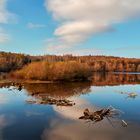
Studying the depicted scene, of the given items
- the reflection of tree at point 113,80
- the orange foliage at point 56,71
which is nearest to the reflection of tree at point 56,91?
the reflection of tree at point 113,80

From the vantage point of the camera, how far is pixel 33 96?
3569 cm

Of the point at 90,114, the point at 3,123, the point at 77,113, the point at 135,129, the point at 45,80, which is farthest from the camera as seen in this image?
the point at 45,80

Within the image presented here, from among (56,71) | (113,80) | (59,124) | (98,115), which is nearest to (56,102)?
(98,115)

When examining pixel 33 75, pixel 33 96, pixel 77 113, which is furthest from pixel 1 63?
pixel 77 113

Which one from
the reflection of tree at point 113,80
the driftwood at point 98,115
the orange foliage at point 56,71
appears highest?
the orange foliage at point 56,71

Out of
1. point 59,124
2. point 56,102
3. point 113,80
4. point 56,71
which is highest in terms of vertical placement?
point 56,71

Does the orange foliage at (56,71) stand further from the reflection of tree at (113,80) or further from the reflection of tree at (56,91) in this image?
the reflection of tree at (56,91)

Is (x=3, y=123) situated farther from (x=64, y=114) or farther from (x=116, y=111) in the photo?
(x=116, y=111)

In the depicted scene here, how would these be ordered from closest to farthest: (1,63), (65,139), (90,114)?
(65,139)
(90,114)
(1,63)

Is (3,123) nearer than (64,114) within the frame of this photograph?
Yes

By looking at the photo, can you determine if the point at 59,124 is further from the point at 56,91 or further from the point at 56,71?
the point at 56,71

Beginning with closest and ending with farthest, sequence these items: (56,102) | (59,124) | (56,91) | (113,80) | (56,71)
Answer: (59,124)
(56,102)
(56,91)
(56,71)
(113,80)

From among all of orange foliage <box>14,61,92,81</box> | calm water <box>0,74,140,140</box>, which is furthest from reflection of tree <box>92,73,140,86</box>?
calm water <box>0,74,140,140</box>

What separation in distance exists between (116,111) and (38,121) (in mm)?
6963
